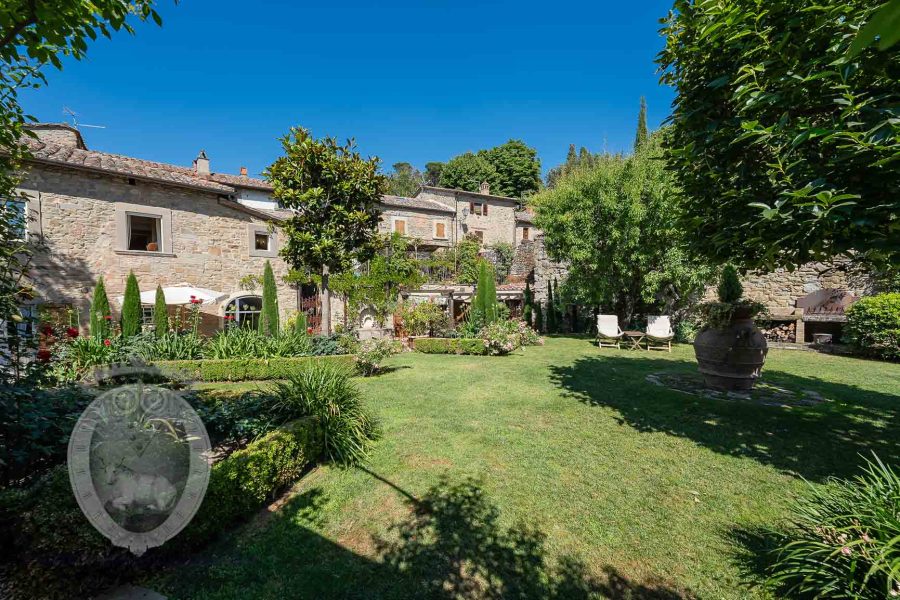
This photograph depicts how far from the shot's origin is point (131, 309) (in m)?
10.6

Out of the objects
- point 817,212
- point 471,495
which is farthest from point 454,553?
point 817,212

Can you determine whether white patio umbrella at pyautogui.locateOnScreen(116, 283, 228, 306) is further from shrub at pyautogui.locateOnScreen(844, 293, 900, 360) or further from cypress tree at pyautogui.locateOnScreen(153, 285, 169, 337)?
shrub at pyautogui.locateOnScreen(844, 293, 900, 360)

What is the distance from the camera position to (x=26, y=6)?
230cm

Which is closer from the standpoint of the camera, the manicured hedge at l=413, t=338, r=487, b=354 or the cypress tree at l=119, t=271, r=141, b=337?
the cypress tree at l=119, t=271, r=141, b=337

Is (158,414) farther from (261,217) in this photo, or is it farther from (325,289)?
(261,217)

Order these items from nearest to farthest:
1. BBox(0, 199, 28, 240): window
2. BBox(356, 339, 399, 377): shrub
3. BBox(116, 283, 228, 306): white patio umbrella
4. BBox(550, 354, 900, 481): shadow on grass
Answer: BBox(0, 199, 28, 240): window < BBox(550, 354, 900, 481): shadow on grass < BBox(356, 339, 399, 377): shrub < BBox(116, 283, 228, 306): white patio umbrella

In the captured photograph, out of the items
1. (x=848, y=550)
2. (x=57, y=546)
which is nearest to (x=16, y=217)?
(x=57, y=546)

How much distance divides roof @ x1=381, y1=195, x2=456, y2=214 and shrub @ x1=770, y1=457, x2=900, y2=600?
2325 centimetres

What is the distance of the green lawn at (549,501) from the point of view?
2615 millimetres

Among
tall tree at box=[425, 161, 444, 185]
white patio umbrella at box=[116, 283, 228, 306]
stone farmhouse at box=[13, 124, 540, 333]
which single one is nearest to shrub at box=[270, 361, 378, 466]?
stone farmhouse at box=[13, 124, 540, 333]

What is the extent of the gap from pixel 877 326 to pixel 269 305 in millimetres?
17483

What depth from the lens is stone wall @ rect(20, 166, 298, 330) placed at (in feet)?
33.2

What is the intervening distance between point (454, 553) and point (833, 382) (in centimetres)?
874

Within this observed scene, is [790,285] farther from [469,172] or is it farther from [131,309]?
[469,172]
